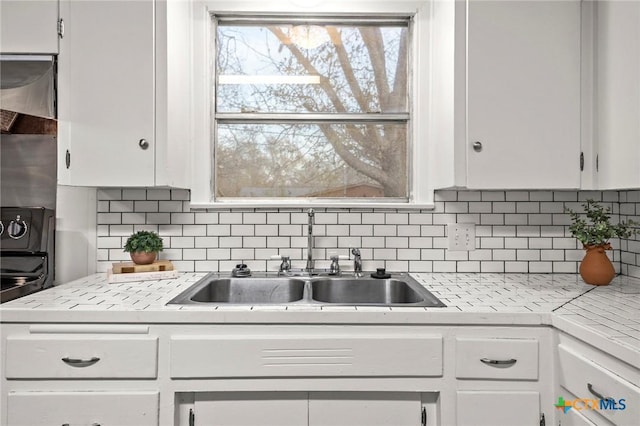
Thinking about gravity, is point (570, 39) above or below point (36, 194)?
above

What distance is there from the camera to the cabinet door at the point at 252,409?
146cm

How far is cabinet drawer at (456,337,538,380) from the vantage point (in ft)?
4.70

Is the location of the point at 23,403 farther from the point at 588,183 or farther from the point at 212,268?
the point at 588,183

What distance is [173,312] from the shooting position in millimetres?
1452

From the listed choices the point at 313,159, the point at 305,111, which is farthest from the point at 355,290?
the point at 305,111

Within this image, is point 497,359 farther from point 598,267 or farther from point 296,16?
point 296,16

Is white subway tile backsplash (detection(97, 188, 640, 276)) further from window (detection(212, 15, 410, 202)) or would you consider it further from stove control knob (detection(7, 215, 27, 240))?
stove control knob (detection(7, 215, 27, 240))

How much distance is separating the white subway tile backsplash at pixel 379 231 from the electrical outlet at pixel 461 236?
0.03 meters

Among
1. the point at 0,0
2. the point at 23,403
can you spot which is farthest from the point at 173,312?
the point at 0,0

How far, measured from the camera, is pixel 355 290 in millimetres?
2010

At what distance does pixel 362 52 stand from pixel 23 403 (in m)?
2.11

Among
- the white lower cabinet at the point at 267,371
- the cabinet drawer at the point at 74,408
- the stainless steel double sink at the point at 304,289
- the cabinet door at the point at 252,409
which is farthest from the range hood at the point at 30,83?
the cabinet door at the point at 252,409

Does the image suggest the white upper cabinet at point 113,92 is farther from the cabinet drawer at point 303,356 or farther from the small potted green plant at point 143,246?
the cabinet drawer at point 303,356

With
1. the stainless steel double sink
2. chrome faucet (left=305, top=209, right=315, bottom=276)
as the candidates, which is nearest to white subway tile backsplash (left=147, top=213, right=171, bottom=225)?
the stainless steel double sink
